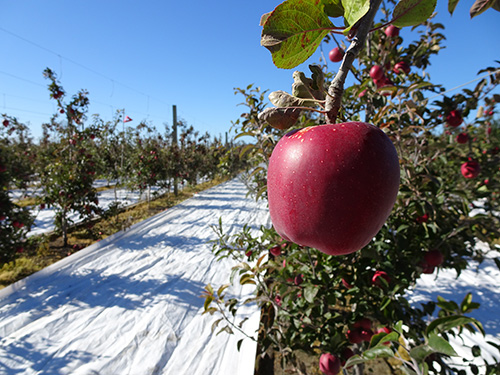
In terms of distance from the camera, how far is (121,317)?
2.32 metres

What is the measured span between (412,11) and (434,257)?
1.16m

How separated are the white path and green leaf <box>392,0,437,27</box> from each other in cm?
202

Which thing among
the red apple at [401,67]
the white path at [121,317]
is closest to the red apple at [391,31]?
the red apple at [401,67]

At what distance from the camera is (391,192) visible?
38 centimetres

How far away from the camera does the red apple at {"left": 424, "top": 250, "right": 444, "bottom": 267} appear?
3.68 ft

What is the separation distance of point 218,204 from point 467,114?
615cm

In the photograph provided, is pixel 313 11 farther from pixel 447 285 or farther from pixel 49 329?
pixel 447 285

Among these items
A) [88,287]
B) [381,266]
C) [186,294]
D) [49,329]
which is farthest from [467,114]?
[88,287]

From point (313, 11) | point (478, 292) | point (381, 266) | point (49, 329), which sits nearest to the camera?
point (313, 11)

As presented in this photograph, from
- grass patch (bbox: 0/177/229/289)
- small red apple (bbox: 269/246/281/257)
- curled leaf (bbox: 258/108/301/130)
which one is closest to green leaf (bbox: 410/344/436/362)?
curled leaf (bbox: 258/108/301/130)

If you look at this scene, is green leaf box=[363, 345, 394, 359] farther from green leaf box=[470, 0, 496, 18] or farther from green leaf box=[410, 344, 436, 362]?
green leaf box=[470, 0, 496, 18]

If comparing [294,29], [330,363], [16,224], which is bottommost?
[330,363]

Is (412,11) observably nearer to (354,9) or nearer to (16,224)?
(354,9)

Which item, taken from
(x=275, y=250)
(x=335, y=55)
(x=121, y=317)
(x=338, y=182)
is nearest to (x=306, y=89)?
(x=338, y=182)
